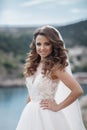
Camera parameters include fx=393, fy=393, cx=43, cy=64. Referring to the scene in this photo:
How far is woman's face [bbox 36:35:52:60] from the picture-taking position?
2.15 m

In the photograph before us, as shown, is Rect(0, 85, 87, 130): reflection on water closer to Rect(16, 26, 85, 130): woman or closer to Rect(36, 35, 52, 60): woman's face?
Rect(16, 26, 85, 130): woman

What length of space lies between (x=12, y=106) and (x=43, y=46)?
2016mm

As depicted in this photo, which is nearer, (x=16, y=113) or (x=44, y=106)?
(x=44, y=106)

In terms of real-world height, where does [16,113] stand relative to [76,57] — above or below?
below

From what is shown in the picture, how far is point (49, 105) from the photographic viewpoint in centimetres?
215

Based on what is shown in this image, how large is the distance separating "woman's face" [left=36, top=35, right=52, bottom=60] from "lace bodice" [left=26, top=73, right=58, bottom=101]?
124mm

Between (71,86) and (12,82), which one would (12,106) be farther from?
(71,86)

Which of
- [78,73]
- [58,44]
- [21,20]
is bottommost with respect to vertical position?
[78,73]

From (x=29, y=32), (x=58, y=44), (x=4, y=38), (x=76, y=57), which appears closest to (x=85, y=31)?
(x=76, y=57)

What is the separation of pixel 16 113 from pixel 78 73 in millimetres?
768

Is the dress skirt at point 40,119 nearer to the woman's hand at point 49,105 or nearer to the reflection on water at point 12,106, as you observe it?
the woman's hand at point 49,105

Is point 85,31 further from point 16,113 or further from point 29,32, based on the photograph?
point 16,113

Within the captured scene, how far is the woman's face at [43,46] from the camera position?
2.15 m

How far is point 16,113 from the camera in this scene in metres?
4.04
